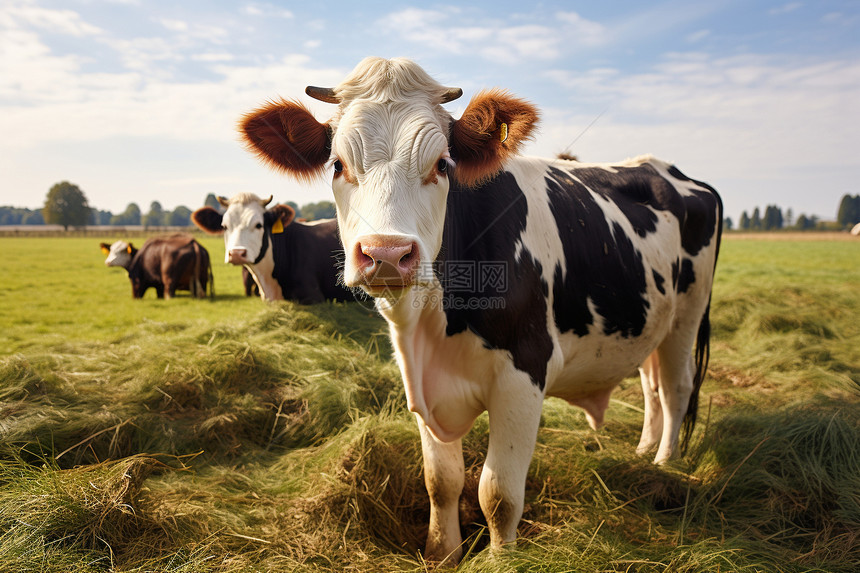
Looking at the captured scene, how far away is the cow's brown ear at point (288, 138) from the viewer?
2451 millimetres

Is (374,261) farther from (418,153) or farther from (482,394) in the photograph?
(482,394)

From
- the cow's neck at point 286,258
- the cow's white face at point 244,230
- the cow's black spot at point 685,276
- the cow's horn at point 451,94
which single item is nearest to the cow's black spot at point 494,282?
the cow's horn at point 451,94

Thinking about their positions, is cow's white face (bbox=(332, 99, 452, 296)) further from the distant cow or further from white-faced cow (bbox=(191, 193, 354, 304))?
the distant cow

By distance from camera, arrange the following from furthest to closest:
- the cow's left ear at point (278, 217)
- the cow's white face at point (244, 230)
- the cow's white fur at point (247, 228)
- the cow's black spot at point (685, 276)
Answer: the cow's left ear at point (278, 217) → the cow's white fur at point (247, 228) → the cow's white face at point (244, 230) → the cow's black spot at point (685, 276)

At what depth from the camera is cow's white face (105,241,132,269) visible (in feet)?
46.3

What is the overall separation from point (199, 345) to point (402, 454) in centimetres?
328

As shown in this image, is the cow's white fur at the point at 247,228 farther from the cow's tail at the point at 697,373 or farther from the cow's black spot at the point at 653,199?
the cow's tail at the point at 697,373

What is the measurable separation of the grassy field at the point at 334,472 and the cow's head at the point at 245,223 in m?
1.92

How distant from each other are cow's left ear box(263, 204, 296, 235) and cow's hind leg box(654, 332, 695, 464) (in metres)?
6.13

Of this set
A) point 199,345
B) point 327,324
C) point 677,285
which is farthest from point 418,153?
point 327,324

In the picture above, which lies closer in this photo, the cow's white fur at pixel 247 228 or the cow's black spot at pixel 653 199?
the cow's black spot at pixel 653 199

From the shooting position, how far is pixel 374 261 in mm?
1776

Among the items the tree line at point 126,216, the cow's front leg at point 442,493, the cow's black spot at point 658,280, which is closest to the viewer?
the cow's front leg at point 442,493

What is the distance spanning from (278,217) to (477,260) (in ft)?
20.9
